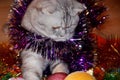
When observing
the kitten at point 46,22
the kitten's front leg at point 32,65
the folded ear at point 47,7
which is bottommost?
the kitten's front leg at point 32,65

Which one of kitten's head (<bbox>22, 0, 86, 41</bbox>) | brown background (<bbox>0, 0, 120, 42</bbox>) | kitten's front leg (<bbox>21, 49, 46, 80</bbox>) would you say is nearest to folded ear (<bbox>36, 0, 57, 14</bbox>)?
kitten's head (<bbox>22, 0, 86, 41</bbox>)

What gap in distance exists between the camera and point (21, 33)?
0.99m

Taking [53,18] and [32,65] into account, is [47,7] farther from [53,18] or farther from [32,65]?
[32,65]

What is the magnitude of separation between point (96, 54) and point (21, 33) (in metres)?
0.29

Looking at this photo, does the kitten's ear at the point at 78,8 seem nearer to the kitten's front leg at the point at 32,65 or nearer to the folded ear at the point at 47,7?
the folded ear at the point at 47,7

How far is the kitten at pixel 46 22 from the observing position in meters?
0.92

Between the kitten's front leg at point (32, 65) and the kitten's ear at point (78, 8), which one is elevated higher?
the kitten's ear at point (78, 8)

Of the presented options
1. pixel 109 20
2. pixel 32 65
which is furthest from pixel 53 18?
pixel 109 20

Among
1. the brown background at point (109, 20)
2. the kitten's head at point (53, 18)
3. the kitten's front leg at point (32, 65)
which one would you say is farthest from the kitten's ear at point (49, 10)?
the brown background at point (109, 20)

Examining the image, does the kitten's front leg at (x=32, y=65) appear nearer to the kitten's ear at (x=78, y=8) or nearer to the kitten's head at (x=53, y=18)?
the kitten's head at (x=53, y=18)

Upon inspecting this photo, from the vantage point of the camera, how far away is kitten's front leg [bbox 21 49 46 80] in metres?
0.94

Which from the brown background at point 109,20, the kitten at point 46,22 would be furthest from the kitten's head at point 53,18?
the brown background at point 109,20

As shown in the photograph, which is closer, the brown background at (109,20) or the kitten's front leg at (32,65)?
the kitten's front leg at (32,65)

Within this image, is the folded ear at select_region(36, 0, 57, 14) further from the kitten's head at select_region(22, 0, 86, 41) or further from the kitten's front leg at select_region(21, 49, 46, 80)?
the kitten's front leg at select_region(21, 49, 46, 80)
